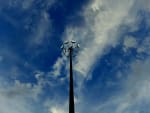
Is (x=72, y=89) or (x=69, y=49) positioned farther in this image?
(x=69, y=49)

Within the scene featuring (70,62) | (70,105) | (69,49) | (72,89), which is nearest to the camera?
(70,105)

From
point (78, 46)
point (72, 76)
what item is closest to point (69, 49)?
point (78, 46)

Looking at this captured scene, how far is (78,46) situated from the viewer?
49688 mm

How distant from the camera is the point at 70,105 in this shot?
A: 3719 centimetres

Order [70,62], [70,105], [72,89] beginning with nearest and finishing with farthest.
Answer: [70,105] < [72,89] < [70,62]

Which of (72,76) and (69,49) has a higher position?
(69,49)

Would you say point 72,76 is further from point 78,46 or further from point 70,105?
point 78,46

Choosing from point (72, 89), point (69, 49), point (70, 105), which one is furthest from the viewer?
point (69, 49)

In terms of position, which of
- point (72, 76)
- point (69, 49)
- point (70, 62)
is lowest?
point (72, 76)

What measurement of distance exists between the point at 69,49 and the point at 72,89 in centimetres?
1052

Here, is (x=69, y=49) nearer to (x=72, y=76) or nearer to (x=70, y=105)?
(x=72, y=76)

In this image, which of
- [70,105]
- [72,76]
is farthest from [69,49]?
[70,105]

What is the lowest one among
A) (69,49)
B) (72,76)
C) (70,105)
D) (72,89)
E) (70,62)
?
(70,105)

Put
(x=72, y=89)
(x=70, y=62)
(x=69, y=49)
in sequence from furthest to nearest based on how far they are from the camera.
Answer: (x=69, y=49) → (x=70, y=62) → (x=72, y=89)
